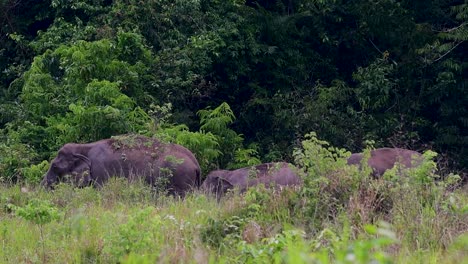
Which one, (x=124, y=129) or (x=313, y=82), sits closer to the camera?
(x=124, y=129)

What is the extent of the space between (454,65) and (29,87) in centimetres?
1006

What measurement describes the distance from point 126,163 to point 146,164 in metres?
0.54

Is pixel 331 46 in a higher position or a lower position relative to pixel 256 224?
lower

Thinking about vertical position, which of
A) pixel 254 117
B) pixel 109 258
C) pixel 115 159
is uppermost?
pixel 109 258

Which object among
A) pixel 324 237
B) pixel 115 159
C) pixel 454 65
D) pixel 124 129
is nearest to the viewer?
pixel 324 237

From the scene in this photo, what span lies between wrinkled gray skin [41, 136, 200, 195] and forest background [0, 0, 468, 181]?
2.72 metres

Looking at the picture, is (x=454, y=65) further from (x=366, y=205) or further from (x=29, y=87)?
(x=366, y=205)

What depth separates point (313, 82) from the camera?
74.7ft

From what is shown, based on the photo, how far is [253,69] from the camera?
2267 cm

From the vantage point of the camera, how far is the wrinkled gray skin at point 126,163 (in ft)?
45.8

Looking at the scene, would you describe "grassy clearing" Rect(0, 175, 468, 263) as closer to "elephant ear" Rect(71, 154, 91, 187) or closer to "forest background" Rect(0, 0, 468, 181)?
"elephant ear" Rect(71, 154, 91, 187)

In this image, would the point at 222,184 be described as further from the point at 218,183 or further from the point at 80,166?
the point at 80,166

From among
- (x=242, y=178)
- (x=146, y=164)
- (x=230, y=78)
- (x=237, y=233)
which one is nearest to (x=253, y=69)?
(x=230, y=78)

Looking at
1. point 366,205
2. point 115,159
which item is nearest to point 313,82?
point 115,159
